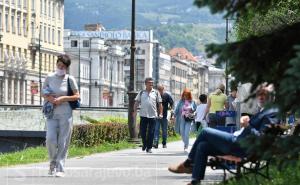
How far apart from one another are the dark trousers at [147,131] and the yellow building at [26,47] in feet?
271

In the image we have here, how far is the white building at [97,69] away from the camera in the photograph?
155 metres

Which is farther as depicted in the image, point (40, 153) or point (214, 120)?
point (40, 153)

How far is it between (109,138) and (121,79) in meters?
151

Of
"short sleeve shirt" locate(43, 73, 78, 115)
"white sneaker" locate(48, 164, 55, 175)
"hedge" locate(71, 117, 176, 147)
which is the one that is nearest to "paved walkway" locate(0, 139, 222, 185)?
"white sneaker" locate(48, 164, 55, 175)

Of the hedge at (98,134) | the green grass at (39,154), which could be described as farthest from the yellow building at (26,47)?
the green grass at (39,154)

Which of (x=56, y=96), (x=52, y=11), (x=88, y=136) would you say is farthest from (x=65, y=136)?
(x=52, y=11)

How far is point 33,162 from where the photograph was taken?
17.3 metres

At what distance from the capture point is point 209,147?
9.77 metres

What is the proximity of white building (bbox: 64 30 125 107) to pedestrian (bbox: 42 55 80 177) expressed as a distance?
13371 centimetres

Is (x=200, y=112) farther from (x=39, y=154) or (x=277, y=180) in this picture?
(x=277, y=180)

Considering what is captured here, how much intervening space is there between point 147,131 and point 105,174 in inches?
Answer: 333

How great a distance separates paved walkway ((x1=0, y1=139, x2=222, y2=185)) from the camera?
1220 centimetres

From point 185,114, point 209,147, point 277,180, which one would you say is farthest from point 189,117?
point 209,147

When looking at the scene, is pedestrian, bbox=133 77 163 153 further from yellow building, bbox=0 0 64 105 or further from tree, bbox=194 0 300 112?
yellow building, bbox=0 0 64 105
